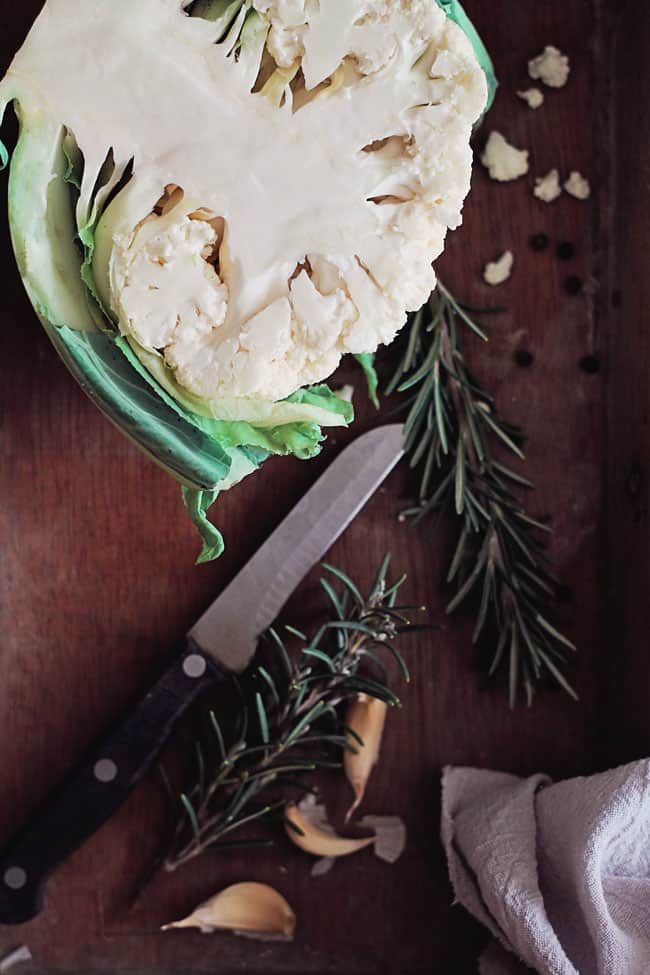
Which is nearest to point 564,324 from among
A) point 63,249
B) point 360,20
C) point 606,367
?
point 606,367

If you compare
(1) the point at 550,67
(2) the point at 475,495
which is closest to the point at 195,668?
(2) the point at 475,495

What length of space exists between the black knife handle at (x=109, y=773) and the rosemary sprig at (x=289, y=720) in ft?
0.15

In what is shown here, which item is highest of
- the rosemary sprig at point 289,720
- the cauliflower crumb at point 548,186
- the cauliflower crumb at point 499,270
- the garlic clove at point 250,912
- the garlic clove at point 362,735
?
the cauliflower crumb at point 548,186

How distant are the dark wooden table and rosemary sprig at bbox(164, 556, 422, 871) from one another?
4 cm

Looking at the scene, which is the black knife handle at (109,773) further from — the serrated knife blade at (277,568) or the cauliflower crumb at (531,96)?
the cauliflower crumb at (531,96)

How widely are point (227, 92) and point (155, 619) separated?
52 cm

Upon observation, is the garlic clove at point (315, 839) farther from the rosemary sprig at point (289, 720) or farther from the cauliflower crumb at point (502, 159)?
the cauliflower crumb at point (502, 159)

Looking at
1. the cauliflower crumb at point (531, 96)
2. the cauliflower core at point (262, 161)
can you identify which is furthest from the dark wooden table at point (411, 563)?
the cauliflower core at point (262, 161)

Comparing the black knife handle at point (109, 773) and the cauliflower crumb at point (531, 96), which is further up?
the cauliflower crumb at point (531, 96)

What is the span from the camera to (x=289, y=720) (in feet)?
3.38

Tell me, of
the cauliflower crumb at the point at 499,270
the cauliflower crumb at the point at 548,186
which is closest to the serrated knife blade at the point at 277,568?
the cauliflower crumb at the point at 499,270

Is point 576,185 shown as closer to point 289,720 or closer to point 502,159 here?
point 502,159

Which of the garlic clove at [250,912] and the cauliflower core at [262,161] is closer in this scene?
the cauliflower core at [262,161]

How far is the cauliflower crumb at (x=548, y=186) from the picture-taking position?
3.60ft
